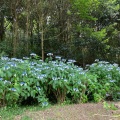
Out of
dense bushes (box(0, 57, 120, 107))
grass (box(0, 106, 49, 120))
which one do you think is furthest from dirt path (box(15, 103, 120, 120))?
dense bushes (box(0, 57, 120, 107))

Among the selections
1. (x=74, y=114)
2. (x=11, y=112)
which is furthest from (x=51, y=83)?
(x=11, y=112)

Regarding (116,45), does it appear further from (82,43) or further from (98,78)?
(98,78)

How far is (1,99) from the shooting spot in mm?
3832

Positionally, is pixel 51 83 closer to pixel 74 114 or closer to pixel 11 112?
pixel 74 114

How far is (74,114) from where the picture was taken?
3578 millimetres

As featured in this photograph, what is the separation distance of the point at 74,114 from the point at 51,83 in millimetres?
849

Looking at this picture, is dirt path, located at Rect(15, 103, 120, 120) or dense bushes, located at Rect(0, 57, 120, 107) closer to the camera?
dirt path, located at Rect(15, 103, 120, 120)

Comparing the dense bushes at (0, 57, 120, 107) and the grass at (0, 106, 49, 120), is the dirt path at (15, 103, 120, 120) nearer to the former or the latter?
the grass at (0, 106, 49, 120)

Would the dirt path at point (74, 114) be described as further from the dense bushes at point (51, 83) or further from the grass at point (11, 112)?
the dense bushes at point (51, 83)

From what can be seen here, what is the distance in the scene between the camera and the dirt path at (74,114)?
3.38 meters

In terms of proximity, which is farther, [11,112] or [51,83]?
[51,83]

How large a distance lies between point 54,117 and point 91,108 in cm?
90

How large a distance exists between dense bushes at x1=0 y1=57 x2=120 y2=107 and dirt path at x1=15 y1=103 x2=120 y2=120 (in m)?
0.40

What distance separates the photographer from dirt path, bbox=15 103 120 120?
11.1ft
